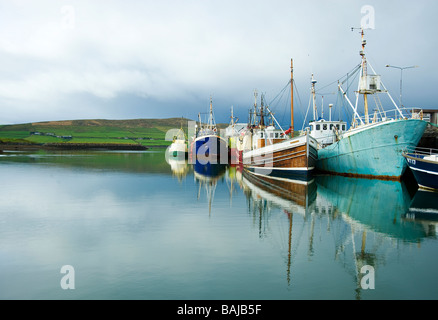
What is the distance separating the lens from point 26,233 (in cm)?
1440

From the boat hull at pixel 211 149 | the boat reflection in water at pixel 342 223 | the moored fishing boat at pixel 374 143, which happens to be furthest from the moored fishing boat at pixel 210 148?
the boat reflection in water at pixel 342 223

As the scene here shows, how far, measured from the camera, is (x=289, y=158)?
37.2m

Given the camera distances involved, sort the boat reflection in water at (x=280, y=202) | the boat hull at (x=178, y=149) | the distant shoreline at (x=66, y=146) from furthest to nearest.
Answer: the distant shoreline at (x=66, y=146)
the boat hull at (x=178, y=149)
the boat reflection in water at (x=280, y=202)

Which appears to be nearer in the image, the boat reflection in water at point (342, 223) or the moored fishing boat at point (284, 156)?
the boat reflection in water at point (342, 223)

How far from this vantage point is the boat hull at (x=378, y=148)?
97.6 ft

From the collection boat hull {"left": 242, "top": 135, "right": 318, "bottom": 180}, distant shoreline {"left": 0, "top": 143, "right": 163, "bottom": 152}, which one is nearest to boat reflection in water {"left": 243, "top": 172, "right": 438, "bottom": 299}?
boat hull {"left": 242, "top": 135, "right": 318, "bottom": 180}

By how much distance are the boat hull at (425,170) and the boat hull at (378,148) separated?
2.35 meters

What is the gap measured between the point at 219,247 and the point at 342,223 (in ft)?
23.1

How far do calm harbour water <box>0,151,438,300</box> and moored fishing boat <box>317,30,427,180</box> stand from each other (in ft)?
23.8

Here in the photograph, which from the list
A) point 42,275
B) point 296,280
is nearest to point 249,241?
point 296,280

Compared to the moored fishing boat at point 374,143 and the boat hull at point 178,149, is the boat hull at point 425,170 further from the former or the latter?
the boat hull at point 178,149

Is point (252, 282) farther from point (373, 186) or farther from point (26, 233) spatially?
point (373, 186)

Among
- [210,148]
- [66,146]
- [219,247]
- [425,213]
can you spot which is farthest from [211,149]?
[66,146]
